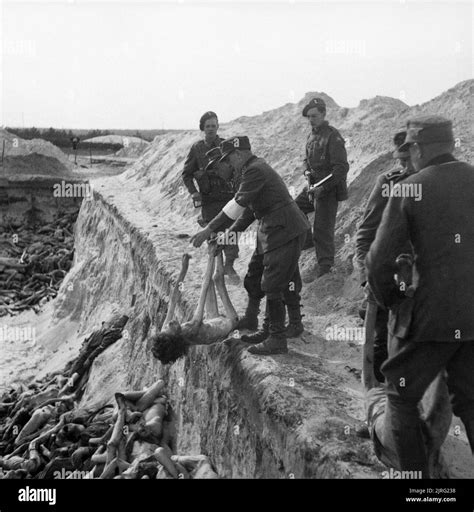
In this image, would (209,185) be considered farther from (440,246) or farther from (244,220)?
(440,246)

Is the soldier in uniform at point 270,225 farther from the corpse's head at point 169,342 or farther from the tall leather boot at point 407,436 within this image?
the tall leather boot at point 407,436

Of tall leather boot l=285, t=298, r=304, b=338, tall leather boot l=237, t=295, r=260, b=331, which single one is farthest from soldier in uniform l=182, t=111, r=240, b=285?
tall leather boot l=285, t=298, r=304, b=338

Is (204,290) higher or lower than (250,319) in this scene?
higher

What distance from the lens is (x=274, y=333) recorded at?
5082 millimetres

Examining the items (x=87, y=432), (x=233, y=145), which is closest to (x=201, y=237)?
(x=233, y=145)

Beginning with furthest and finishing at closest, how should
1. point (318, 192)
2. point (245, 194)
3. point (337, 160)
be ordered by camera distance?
point (318, 192) < point (337, 160) < point (245, 194)

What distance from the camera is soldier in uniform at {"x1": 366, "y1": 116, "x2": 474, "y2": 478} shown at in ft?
9.68

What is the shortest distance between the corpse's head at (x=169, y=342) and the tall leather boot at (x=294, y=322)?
1132 mm

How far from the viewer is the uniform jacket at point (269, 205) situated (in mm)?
4918

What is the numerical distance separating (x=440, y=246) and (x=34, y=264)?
50.8 feet

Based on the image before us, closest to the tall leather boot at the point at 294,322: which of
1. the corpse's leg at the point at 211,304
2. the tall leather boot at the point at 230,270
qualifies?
the corpse's leg at the point at 211,304

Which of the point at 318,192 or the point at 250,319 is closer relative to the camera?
the point at 250,319
